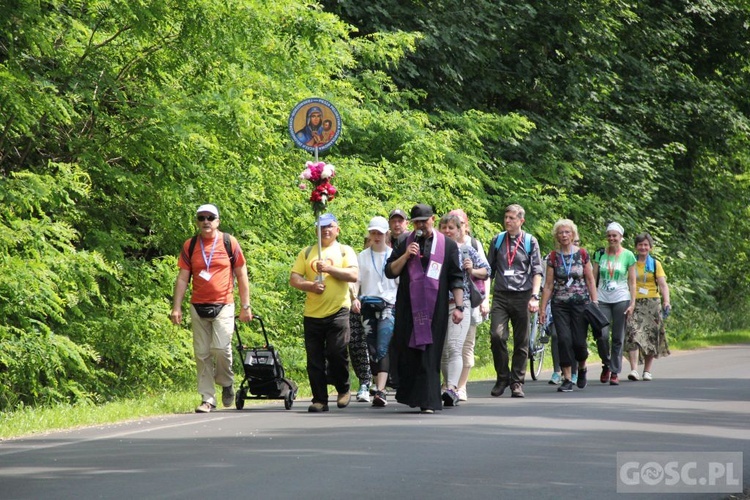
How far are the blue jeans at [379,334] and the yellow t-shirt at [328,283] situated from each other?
953 mm

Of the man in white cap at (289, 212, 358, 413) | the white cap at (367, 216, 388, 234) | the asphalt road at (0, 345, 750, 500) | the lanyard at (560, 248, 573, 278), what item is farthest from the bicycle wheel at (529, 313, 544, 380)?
the man in white cap at (289, 212, 358, 413)

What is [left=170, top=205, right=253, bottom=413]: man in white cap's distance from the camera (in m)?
13.4

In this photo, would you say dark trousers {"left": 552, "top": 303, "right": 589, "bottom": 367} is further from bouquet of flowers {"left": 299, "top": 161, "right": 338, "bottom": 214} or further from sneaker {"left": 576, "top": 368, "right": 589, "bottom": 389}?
bouquet of flowers {"left": 299, "top": 161, "right": 338, "bottom": 214}

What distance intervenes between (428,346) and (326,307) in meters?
1.22

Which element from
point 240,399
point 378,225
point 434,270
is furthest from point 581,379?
point 240,399

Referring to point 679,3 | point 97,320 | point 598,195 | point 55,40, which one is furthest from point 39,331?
point 679,3

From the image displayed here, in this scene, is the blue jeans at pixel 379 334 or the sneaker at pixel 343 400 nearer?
the sneaker at pixel 343 400

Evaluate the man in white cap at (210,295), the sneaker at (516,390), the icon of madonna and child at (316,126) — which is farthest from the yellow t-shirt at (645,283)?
the man in white cap at (210,295)

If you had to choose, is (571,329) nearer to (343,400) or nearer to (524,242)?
(524,242)

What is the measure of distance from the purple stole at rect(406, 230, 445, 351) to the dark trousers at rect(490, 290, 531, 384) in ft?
7.32

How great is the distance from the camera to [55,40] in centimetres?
1510

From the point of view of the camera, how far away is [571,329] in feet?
52.6

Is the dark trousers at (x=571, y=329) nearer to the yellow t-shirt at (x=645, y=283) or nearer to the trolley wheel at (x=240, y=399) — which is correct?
the yellow t-shirt at (x=645, y=283)

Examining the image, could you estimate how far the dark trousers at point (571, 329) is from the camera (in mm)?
15883
